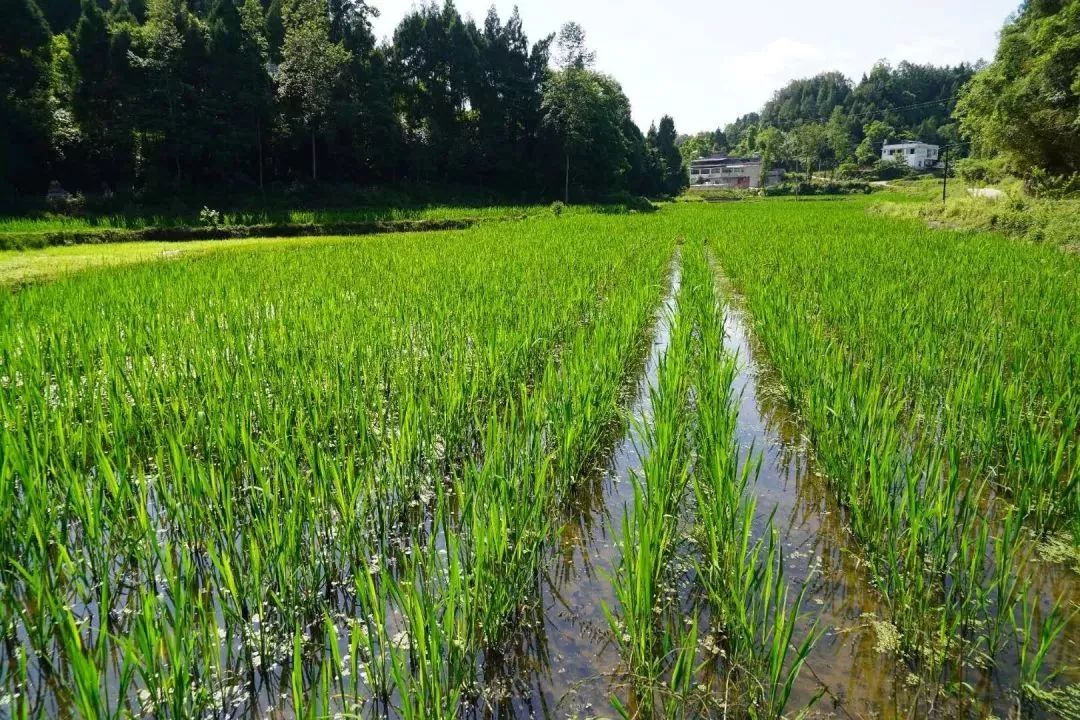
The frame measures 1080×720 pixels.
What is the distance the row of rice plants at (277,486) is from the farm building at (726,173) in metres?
68.7

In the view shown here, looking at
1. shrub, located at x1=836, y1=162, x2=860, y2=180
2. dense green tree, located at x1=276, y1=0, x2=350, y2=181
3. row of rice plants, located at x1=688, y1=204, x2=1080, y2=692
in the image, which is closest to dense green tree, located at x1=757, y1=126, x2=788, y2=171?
shrub, located at x1=836, y1=162, x2=860, y2=180

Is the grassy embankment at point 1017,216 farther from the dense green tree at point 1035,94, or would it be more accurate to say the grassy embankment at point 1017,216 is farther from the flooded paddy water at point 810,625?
the flooded paddy water at point 810,625

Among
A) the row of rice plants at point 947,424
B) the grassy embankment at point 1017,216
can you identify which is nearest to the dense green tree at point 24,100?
the row of rice plants at point 947,424

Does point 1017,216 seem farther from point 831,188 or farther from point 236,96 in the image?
point 831,188

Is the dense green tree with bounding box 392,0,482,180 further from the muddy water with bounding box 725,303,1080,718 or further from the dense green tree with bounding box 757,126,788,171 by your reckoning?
the dense green tree with bounding box 757,126,788,171

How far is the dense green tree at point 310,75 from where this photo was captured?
79.6 ft

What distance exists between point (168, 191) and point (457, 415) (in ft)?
74.1

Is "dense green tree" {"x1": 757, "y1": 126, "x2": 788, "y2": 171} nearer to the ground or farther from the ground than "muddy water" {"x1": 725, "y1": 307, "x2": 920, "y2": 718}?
farther from the ground

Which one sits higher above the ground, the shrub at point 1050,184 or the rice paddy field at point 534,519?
the shrub at point 1050,184

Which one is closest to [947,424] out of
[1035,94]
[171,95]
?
[1035,94]

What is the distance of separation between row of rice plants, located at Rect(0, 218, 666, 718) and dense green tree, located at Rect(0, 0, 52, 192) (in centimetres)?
1867

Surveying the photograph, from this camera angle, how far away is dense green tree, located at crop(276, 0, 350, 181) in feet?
79.6

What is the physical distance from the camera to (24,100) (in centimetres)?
1931

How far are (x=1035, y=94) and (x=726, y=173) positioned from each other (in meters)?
60.1
